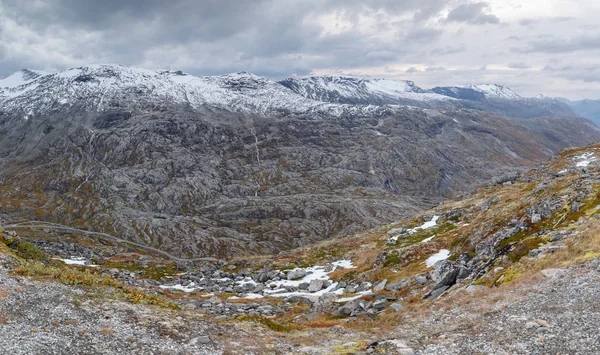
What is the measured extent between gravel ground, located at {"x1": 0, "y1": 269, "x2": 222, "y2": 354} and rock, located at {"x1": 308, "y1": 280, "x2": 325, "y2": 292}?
4303 centimetres

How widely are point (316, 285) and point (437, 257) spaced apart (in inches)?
897

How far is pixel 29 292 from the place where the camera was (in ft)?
89.6

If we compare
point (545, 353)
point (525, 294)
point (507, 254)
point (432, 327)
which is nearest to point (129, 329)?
point (432, 327)

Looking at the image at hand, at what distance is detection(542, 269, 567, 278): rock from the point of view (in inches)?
1080

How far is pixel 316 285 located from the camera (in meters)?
69.4

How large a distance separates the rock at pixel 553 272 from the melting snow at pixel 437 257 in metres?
28.8

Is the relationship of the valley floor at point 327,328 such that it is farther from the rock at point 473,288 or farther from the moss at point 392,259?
the moss at point 392,259

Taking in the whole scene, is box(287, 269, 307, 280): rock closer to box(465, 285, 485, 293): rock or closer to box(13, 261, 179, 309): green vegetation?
box(13, 261, 179, 309): green vegetation

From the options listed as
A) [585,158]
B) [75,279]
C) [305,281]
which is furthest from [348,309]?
[585,158]

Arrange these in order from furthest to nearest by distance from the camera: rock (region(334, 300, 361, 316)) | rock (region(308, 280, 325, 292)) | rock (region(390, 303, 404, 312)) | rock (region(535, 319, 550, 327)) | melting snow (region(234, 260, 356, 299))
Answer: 1. rock (region(308, 280, 325, 292))
2. melting snow (region(234, 260, 356, 299))
3. rock (region(334, 300, 361, 316))
4. rock (region(390, 303, 404, 312))
5. rock (region(535, 319, 550, 327))

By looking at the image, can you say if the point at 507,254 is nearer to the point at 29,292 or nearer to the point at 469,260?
the point at 469,260

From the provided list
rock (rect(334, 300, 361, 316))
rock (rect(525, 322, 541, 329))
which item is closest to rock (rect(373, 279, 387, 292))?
rock (rect(334, 300, 361, 316))

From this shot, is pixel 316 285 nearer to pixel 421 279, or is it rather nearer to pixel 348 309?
pixel 421 279

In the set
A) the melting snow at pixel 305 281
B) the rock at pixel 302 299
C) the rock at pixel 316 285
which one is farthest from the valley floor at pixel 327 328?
the rock at pixel 316 285
